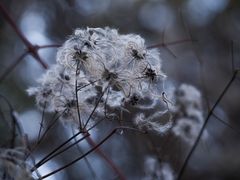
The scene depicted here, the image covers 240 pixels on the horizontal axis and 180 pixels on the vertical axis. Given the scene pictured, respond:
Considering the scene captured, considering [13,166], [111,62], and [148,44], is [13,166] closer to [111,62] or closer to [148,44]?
[111,62]

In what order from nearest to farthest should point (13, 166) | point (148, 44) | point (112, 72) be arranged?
1. point (13, 166)
2. point (112, 72)
3. point (148, 44)

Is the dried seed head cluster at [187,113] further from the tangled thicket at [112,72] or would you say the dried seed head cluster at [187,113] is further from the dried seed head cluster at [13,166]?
the dried seed head cluster at [13,166]

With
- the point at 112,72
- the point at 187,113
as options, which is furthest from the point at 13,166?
the point at 187,113

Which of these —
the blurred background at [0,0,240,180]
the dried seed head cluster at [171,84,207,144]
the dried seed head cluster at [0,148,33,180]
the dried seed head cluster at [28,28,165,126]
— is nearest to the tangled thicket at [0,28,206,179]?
the dried seed head cluster at [28,28,165,126]

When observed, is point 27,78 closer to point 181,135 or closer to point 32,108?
point 32,108

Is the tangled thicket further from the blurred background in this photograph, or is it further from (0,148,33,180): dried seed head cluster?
the blurred background

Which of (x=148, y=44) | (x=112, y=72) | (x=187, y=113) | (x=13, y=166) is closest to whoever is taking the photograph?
(x=13, y=166)
